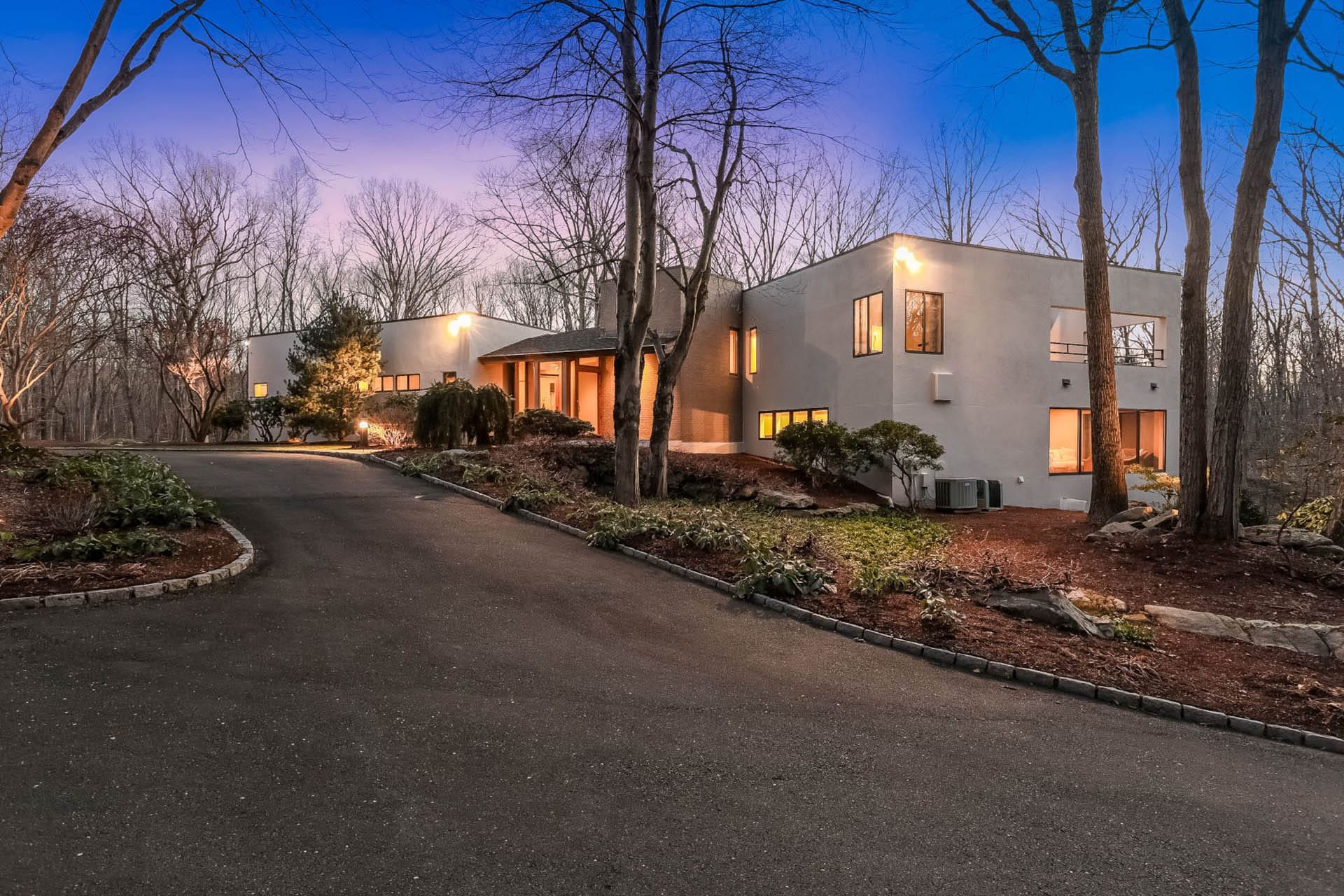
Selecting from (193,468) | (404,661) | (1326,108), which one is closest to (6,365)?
(193,468)

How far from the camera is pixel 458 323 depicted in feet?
75.2

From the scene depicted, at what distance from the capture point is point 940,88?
11.5 metres

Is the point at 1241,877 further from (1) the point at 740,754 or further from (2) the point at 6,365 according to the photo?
(2) the point at 6,365

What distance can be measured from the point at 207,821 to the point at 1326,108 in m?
19.0

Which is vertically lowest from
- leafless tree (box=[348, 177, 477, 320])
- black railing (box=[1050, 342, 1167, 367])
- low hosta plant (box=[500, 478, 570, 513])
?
low hosta plant (box=[500, 478, 570, 513])

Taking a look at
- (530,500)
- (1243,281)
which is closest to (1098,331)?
(1243,281)

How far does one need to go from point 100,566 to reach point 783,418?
1436 centimetres

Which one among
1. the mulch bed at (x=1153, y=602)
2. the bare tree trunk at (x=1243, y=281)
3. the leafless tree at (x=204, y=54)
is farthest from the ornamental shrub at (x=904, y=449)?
the leafless tree at (x=204, y=54)

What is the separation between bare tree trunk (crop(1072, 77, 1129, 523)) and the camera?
1104 centimetres

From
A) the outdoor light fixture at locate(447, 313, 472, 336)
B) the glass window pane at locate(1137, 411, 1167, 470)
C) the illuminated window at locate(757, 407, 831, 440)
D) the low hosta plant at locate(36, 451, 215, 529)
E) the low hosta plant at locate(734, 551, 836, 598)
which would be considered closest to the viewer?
the low hosta plant at locate(734, 551, 836, 598)

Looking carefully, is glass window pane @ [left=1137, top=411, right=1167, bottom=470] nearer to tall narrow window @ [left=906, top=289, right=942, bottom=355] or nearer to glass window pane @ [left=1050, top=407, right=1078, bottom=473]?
glass window pane @ [left=1050, top=407, right=1078, bottom=473]

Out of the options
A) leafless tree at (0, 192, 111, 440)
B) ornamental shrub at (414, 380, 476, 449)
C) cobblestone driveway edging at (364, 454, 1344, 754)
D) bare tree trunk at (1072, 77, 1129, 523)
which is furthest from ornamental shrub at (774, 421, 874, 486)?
leafless tree at (0, 192, 111, 440)

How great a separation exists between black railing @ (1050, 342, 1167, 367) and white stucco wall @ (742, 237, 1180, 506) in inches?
8.3

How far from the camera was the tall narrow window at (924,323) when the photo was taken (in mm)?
14445
